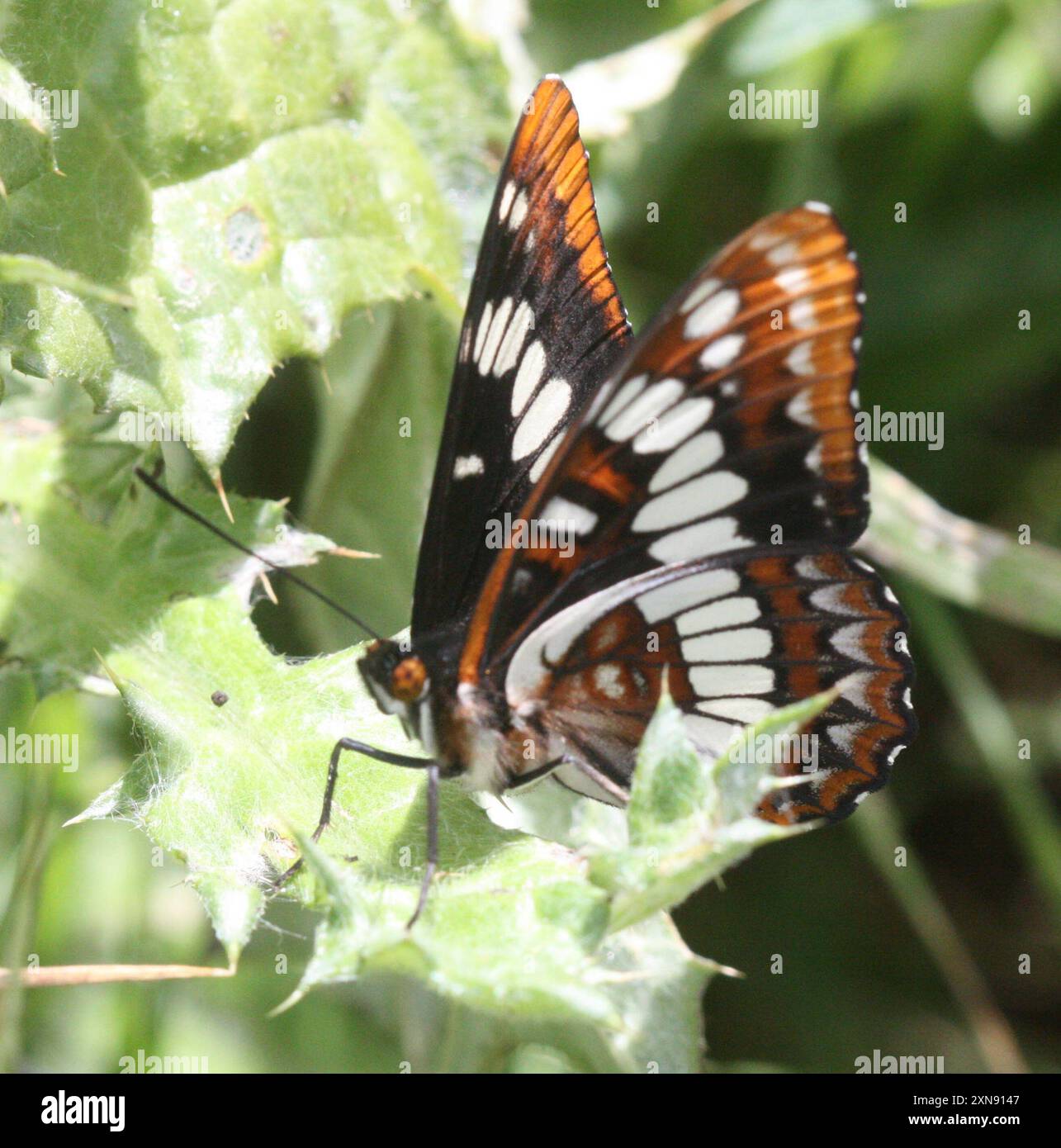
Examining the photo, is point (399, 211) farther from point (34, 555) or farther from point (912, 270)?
point (912, 270)

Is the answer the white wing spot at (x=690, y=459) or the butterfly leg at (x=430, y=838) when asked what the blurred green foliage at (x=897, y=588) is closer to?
the butterfly leg at (x=430, y=838)

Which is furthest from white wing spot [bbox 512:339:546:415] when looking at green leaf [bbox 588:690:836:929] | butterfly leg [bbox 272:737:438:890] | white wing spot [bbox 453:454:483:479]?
green leaf [bbox 588:690:836:929]

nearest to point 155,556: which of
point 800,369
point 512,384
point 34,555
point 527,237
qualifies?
point 34,555

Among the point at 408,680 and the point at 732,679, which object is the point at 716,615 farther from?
the point at 408,680

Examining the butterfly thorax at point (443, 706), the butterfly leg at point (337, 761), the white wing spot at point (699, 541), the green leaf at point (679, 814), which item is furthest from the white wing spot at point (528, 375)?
the green leaf at point (679, 814)

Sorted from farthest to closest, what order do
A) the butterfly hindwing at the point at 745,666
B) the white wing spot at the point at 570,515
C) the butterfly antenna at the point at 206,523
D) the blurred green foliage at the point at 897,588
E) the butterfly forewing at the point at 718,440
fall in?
the blurred green foliage at the point at 897,588
the butterfly hindwing at the point at 745,666
the butterfly antenna at the point at 206,523
the white wing spot at the point at 570,515
the butterfly forewing at the point at 718,440

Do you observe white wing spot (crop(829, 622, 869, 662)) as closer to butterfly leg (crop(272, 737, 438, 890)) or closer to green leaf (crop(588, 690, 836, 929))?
green leaf (crop(588, 690, 836, 929))
